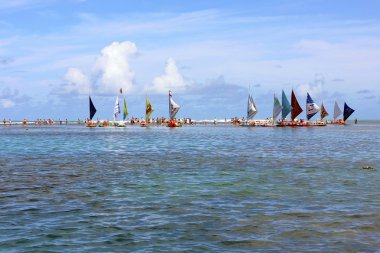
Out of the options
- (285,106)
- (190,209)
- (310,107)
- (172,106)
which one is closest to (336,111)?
(310,107)

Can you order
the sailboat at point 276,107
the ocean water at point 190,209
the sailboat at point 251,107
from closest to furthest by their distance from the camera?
the ocean water at point 190,209, the sailboat at point 276,107, the sailboat at point 251,107

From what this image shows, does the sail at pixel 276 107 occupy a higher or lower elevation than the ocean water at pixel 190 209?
higher

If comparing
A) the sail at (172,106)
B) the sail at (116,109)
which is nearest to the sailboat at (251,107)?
the sail at (172,106)

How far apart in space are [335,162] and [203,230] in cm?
2355

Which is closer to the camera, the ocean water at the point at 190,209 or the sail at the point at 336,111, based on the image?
the ocean water at the point at 190,209

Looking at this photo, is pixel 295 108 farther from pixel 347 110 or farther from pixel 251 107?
pixel 347 110

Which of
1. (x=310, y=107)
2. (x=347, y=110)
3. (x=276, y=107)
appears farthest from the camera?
(x=347, y=110)

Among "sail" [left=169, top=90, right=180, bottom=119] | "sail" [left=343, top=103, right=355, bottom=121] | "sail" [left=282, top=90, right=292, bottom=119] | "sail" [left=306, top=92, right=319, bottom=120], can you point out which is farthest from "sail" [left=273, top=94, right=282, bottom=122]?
"sail" [left=343, top=103, right=355, bottom=121]

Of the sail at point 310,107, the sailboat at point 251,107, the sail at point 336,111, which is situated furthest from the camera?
the sail at point 336,111

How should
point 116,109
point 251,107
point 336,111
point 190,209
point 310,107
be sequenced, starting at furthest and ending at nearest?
point 336,111, point 116,109, point 310,107, point 251,107, point 190,209

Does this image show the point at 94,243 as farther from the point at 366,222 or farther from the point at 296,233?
the point at 366,222

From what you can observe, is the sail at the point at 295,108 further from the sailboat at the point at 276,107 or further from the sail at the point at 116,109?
the sail at the point at 116,109

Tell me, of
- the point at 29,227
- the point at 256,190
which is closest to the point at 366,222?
the point at 256,190

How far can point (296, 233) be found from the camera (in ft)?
46.4
